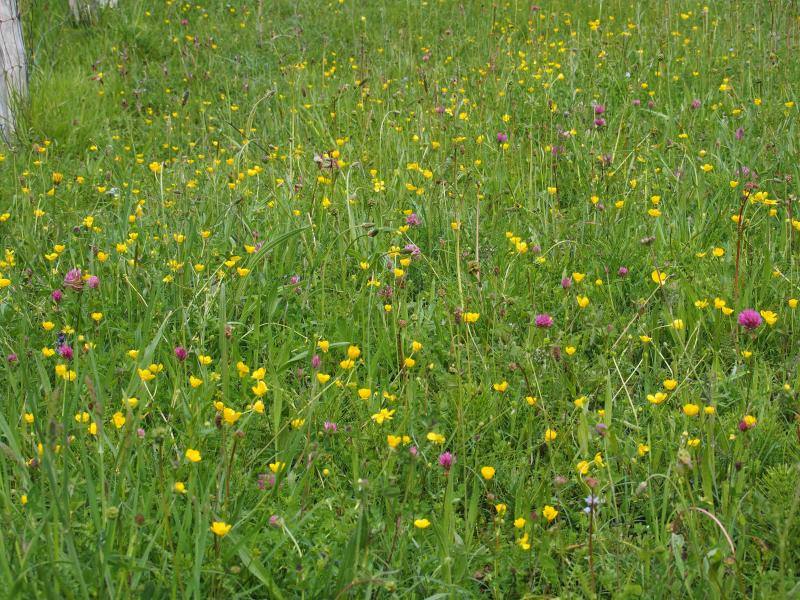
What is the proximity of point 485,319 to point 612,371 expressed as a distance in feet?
1.49

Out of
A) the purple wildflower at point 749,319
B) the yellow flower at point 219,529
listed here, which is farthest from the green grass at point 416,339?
the purple wildflower at point 749,319

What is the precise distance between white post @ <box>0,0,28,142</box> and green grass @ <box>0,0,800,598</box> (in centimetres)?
10

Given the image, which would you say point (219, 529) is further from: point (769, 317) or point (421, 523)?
point (769, 317)

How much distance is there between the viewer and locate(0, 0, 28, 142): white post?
4445mm

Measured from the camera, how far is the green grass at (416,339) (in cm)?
177

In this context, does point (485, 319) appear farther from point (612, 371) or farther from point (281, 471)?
point (281, 471)

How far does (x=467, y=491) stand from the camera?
6.97ft

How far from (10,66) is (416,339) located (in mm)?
3218

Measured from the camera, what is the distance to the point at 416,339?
8.64 ft

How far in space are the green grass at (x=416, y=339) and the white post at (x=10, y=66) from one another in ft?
0.31

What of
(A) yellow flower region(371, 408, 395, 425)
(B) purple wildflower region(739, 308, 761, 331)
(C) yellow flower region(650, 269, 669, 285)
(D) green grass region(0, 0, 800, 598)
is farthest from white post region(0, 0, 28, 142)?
(B) purple wildflower region(739, 308, 761, 331)

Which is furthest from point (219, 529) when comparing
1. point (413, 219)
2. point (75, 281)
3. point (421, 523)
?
point (413, 219)

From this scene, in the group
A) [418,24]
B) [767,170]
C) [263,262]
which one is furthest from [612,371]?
[418,24]

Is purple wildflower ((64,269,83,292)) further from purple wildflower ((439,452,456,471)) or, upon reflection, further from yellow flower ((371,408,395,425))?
purple wildflower ((439,452,456,471))
